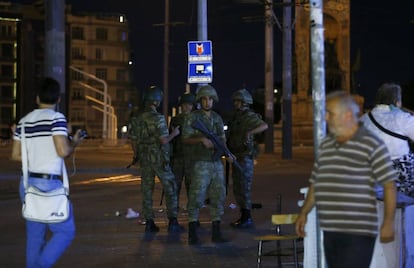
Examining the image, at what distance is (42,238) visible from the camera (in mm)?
6406

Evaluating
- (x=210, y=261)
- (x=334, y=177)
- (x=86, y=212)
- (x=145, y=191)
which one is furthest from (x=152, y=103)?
(x=334, y=177)

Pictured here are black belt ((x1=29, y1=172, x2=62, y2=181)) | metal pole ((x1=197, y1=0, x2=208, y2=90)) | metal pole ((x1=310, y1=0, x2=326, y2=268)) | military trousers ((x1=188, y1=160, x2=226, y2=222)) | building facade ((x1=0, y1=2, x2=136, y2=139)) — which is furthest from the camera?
building facade ((x1=0, y1=2, x2=136, y2=139))

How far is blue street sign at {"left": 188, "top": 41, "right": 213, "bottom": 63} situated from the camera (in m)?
15.1

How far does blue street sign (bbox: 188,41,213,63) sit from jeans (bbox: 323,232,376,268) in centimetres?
1054

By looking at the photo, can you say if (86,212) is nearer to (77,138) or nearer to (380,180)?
(77,138)

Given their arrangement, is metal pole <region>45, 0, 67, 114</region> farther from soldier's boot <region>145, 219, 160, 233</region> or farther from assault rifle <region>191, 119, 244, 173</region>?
assault rifle <region>191, 119, 244, 173</region>

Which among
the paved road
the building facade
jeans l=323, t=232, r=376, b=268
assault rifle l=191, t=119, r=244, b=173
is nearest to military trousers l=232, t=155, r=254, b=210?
the paved road

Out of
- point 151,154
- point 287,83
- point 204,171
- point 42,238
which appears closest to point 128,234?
point 151,154

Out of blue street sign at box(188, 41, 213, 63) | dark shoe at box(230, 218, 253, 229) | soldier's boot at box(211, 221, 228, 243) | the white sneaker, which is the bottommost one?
the white sneaker

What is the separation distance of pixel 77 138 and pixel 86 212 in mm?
6950

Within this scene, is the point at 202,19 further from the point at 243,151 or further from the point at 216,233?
the point at 216,233

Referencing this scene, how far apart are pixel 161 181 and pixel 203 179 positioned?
1300mm

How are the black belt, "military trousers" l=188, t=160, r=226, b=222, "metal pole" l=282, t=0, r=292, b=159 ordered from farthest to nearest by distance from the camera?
1. "metal pole" l=282, t=0, r=292, b=159
2. "military trousers" l=188, t=160, r=226, b=222
3. the black belt

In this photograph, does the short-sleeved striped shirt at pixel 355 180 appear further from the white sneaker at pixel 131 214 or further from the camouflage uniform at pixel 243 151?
the white sneaker at pixel 131 214
